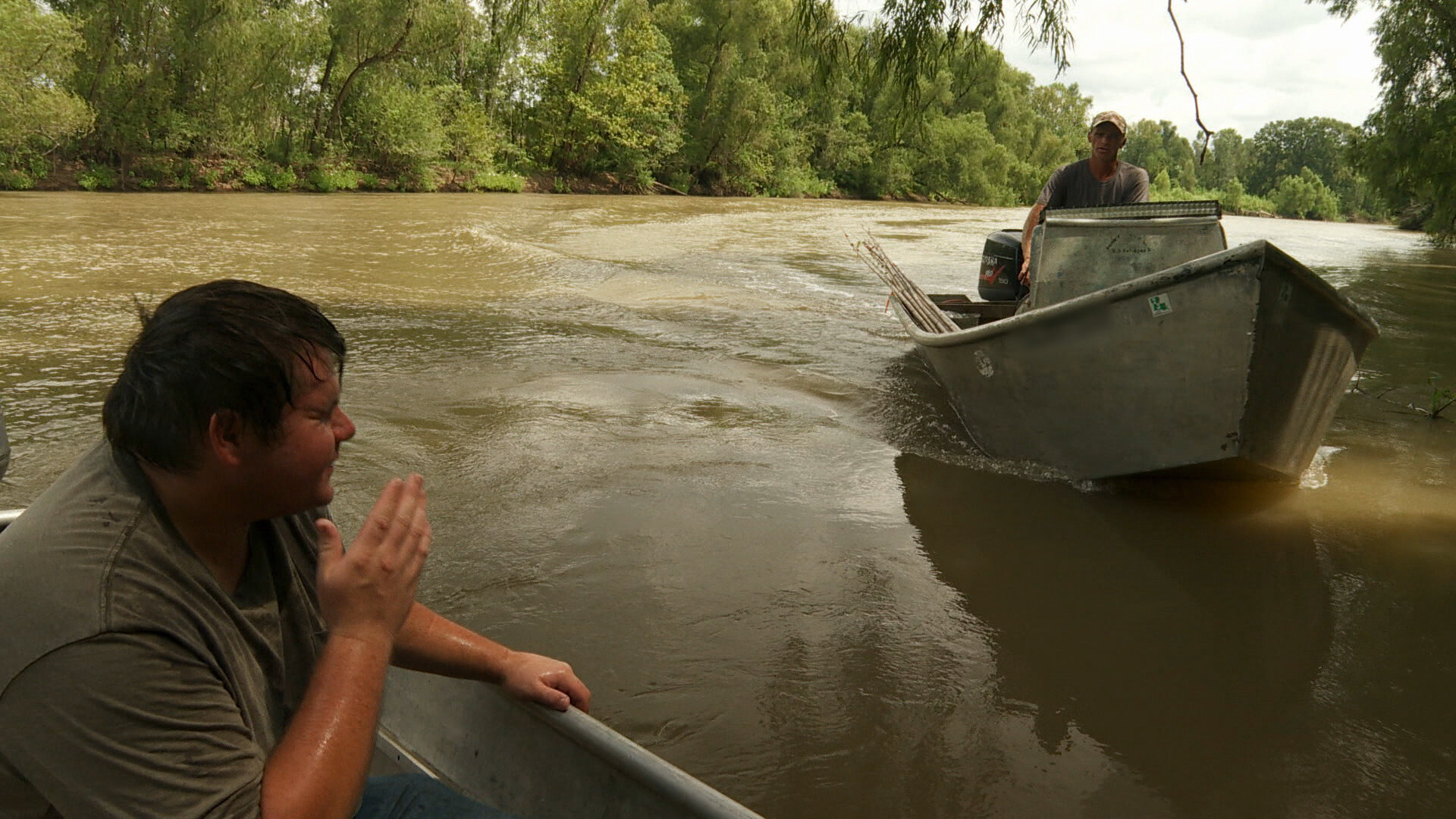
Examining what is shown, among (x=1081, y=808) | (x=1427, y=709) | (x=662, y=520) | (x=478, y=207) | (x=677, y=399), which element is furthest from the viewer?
(x=478, y=207)

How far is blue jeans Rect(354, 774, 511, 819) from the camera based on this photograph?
166 cm

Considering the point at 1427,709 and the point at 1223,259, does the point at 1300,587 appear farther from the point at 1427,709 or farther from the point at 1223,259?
the point at 1223,259

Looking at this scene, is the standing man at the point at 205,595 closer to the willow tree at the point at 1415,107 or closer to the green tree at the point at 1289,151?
the willow tree at the point at 1415,107

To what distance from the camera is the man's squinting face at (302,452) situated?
137 centimetres

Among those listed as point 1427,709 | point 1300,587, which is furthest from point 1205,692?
point 1300,587

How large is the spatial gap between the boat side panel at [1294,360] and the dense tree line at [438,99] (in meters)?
3.20

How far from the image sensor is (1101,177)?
242 inches

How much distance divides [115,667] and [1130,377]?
14.5 ft

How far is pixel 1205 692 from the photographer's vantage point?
3.26 meters

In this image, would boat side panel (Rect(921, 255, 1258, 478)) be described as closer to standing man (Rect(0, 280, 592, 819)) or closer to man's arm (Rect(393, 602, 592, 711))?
man's arm (Rect(393, 602, 592, 711))

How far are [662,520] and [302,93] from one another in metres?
33.3

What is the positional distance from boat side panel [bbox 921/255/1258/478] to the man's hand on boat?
352 centimetres

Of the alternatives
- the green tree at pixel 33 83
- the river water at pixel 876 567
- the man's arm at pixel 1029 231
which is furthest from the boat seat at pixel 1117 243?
the green tree at pixel 33 83

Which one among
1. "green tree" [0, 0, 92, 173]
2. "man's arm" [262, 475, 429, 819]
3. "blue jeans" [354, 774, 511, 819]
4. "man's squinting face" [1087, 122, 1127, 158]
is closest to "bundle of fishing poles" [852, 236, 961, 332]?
"man's squinting face" [1087, 122, 1127, 158]
